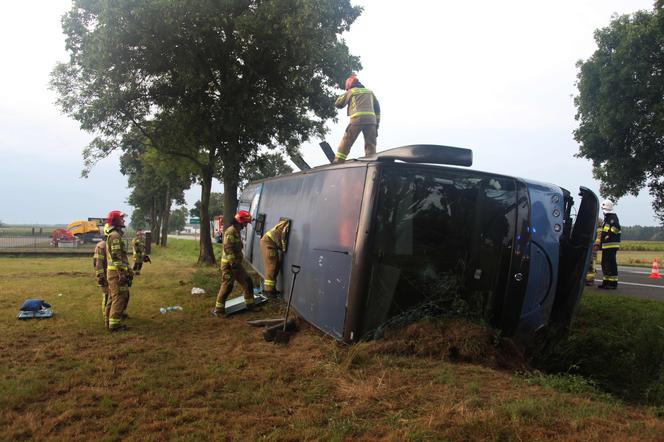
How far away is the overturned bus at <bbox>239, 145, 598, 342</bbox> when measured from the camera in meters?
4.84

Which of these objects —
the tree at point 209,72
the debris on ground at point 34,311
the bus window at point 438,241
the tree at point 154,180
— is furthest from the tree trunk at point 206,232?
the bus window at point 438,241

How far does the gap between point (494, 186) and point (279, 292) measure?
3.99 metres

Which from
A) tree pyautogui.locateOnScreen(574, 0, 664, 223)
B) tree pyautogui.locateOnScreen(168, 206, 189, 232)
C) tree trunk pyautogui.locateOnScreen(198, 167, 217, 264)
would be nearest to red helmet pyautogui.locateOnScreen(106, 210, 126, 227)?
tree trunk pyautogui.locateOnScreen(198, 167, 217, 264)

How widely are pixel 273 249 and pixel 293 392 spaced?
11.8 feet

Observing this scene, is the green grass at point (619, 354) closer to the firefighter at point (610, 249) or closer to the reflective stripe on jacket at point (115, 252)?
the firefighter at point (610, 249)

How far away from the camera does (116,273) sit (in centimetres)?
683

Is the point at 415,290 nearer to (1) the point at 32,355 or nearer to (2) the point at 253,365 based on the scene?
(2) the point at 253,365

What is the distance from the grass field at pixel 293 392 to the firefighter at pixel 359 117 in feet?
A: 10.5

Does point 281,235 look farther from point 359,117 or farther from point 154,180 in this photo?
point 154,180

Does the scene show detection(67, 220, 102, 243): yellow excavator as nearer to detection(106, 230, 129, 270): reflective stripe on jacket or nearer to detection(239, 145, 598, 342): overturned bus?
detection(106, 230, 129, 270): reflective stripe on jacket

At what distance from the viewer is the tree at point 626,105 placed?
18.3 metres

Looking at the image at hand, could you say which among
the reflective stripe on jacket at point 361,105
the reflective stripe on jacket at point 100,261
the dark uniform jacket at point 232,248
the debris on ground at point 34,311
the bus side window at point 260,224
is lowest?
the debris on ground at point 34,311

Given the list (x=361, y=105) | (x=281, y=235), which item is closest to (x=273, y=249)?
(x=281, y=235)

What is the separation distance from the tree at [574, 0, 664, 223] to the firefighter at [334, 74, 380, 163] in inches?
611
